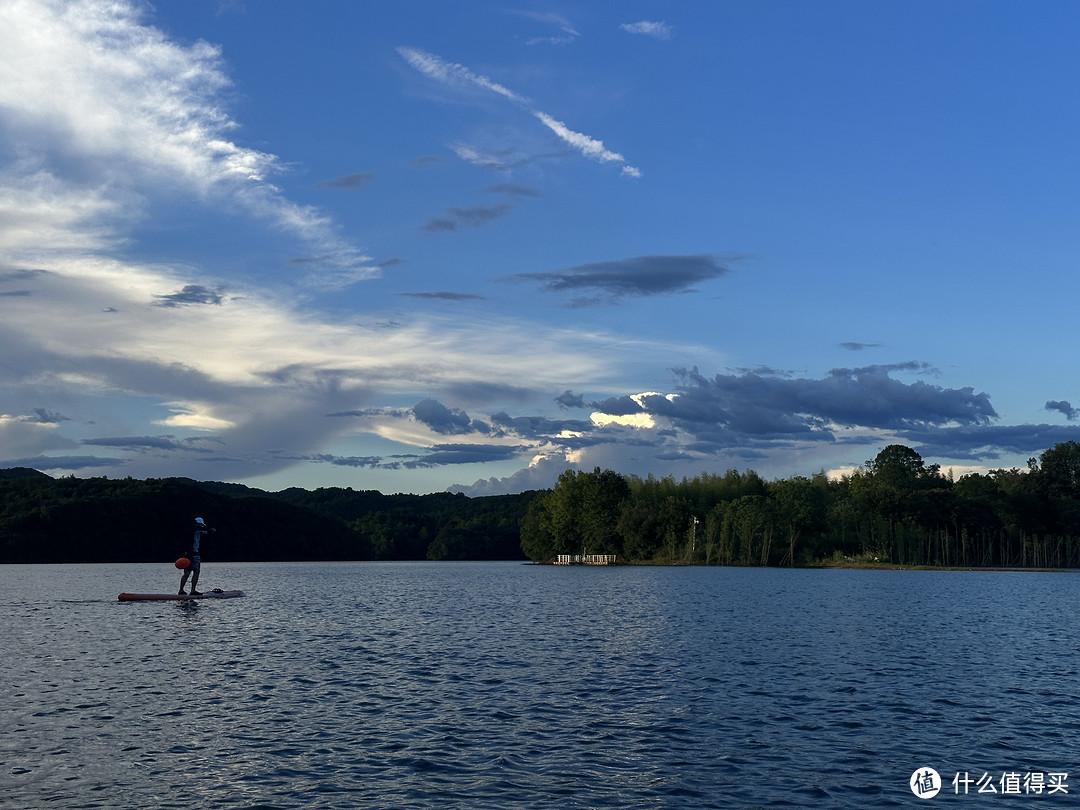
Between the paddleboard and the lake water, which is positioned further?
the paddleboard

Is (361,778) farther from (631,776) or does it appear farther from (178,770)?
(631,776)

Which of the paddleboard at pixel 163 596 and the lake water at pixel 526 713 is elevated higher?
the lake water at pixel 526 713

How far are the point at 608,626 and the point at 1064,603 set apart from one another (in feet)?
190

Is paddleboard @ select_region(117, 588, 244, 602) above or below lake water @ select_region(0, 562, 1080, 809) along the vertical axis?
below

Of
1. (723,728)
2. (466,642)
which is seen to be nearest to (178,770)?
(723,728)

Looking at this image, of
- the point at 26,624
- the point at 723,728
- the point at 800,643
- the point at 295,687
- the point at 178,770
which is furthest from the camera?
the point at 26,624

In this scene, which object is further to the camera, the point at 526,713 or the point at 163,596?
the point at 163,596

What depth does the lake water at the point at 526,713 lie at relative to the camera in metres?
21.1

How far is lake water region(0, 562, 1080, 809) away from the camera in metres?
21.1

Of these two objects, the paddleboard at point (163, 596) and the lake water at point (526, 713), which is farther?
the paddleboard at point (163, 596)

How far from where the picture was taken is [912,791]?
2108 cm

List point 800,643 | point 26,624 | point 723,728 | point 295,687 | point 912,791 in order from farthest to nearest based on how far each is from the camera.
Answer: point 26,624 → point 800,643 → point 295,687 → point 723,728 → point 912,791

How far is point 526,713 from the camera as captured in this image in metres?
29.9

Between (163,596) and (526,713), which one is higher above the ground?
(526,713)
